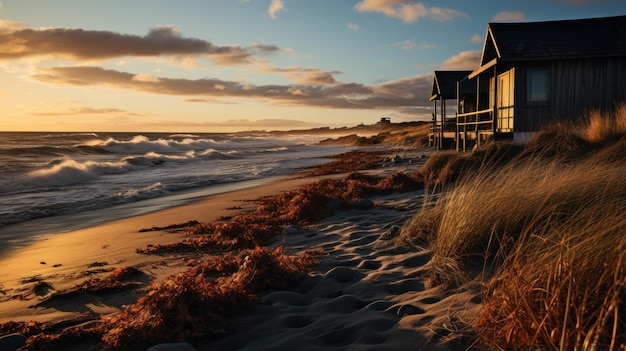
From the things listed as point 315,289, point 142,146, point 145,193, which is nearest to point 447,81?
point 145,193

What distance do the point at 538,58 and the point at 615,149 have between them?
343 inches

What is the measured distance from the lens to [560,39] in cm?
1596

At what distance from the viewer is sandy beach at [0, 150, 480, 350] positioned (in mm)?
2910

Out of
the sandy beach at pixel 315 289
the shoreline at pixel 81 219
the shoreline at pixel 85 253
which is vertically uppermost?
the sandy beach at pixel 315 289

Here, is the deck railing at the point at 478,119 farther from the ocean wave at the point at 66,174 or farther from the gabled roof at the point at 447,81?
the ocean wave at the point at 66,174

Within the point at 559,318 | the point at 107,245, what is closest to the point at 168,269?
the point at 107,245

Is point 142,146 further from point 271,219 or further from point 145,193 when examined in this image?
→ point 271,219

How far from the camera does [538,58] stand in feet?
50.1

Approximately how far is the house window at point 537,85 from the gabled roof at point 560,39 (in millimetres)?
820

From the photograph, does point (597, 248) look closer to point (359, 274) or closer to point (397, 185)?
point (359, 274)

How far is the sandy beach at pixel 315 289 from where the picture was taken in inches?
115

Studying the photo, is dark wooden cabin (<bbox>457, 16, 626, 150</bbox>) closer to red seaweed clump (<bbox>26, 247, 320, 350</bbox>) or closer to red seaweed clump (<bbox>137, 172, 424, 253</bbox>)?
red seaweed clump (<bbox>137, 172, 424, 253</bbox>)

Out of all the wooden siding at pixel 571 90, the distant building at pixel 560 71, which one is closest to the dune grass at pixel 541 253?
the distant building at pixel 560 71

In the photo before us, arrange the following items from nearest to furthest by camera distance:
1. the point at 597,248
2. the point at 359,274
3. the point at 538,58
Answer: the point at 597,248 → the point at 359,274 → the point at 538,58
